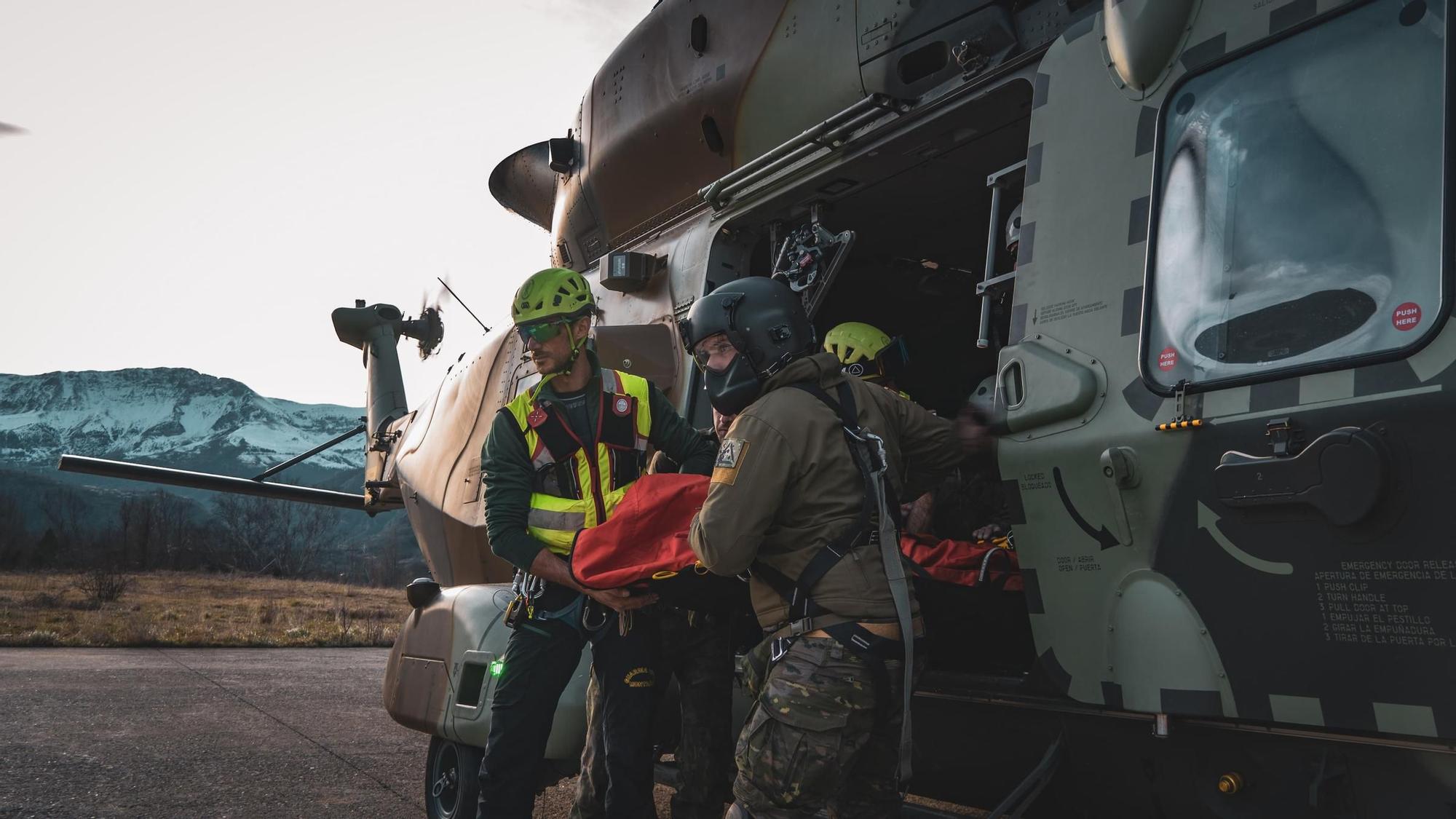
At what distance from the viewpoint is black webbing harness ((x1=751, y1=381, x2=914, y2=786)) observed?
269cm

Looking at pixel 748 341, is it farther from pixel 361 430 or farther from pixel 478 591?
pixel 361 430

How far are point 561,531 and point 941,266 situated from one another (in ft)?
9.14

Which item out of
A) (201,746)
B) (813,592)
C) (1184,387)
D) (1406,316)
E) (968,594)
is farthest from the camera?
(201,746)

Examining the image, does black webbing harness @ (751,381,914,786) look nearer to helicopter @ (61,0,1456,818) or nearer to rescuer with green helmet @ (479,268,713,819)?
helicopter @ (61,0,1456,818)

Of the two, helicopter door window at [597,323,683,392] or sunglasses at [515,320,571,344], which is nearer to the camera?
sunglasses at [515,320,571,344]

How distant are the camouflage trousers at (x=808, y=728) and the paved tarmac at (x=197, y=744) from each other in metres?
3.07

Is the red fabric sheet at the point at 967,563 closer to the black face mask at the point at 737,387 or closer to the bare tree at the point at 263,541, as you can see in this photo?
the black face mask at the point at 737,387

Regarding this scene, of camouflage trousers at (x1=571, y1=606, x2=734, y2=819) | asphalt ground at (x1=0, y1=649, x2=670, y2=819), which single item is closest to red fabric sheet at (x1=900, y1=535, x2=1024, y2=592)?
camouflage trousers at (x1=571, y1=606, x2=734, y2=819)

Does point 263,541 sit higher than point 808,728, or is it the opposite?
point 808,728

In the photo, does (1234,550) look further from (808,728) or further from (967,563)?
(967,563)

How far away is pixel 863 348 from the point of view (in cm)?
456

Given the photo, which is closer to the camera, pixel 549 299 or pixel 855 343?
pixel 549 299

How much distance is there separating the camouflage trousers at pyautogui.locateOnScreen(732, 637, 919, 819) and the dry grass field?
43.4ft

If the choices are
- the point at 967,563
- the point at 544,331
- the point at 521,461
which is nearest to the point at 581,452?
the point at 521,461
